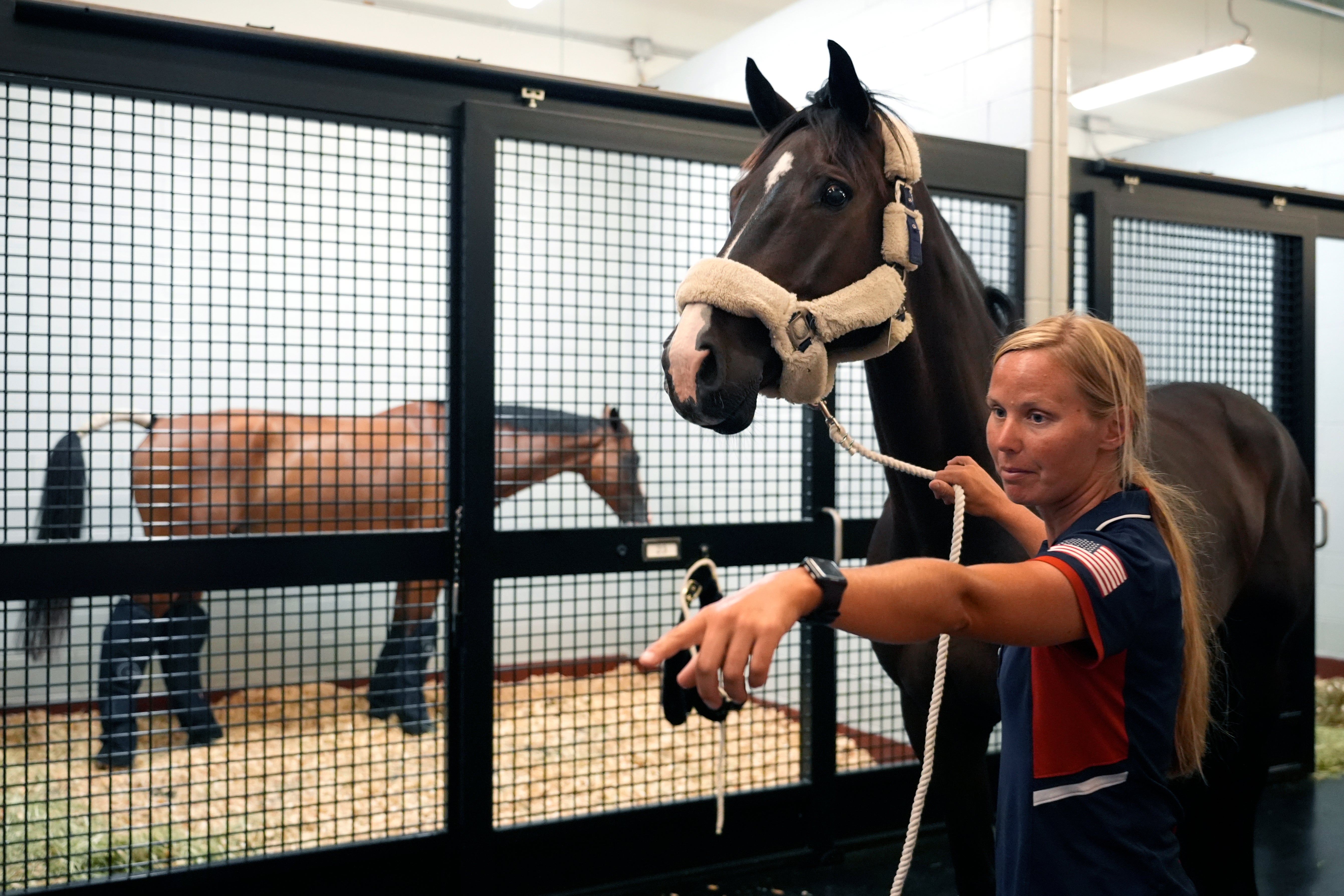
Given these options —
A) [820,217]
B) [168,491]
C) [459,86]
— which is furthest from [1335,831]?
[168,491]

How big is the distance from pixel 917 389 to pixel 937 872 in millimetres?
1738

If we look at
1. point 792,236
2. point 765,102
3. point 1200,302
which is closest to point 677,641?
point 792,236

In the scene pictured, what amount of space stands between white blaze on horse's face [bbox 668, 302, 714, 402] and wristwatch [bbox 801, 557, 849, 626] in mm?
596

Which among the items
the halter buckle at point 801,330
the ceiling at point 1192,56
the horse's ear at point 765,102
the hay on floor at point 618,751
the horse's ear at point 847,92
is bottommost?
the hay on floor at point 618,751

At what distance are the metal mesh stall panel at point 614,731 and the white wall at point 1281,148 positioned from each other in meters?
3.29

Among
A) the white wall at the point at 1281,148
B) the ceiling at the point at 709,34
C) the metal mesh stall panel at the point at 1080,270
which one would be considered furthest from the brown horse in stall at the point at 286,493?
the white wall at the point at 1281,148

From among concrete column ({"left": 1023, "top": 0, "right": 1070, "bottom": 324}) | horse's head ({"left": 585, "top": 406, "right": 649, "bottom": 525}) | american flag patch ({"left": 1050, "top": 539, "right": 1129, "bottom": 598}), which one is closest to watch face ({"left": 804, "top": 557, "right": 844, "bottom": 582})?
american flag patch ({"left": 1050, "top": 539, "right": 1129, "bottom": 598})

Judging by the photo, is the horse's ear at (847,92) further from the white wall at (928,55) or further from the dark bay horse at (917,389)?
the white wall at (928,55)

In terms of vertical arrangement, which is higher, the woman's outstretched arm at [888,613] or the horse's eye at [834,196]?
the horse's eye at [834,196]

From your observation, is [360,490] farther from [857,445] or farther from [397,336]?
[857,445]

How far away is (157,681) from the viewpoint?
4043 mm

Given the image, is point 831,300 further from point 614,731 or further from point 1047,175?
point 614,731

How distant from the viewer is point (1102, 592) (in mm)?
844

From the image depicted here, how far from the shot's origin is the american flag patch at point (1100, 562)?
847 mm
